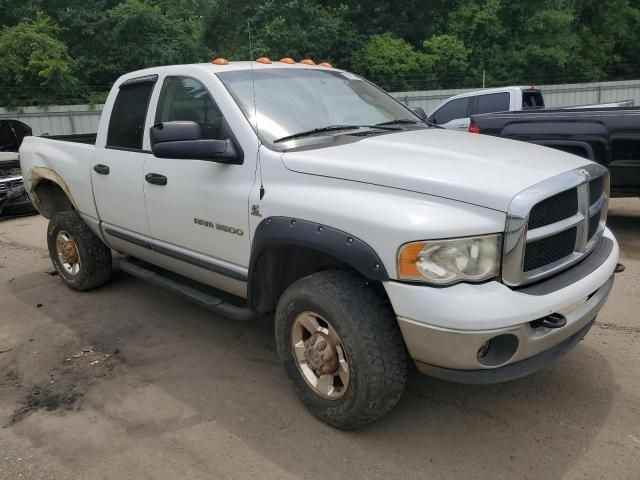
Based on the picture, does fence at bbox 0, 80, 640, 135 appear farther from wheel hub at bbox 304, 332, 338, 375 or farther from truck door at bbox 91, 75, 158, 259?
wheel hub at bbox 304, 332, 338, 375

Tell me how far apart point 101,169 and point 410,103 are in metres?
18.5

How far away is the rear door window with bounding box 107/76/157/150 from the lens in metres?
4.23

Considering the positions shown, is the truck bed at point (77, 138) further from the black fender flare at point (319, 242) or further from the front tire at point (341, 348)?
the front tire at point (341, 348)

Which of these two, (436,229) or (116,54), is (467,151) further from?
(116,54)

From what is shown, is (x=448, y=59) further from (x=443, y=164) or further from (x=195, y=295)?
(x=443, y=164)

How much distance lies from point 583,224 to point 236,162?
1886mm

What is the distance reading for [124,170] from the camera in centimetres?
426

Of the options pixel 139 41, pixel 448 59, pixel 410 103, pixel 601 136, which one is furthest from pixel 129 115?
pixel 448 59

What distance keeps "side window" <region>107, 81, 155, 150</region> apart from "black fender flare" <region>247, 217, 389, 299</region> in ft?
5.33

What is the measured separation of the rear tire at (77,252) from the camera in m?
5.10

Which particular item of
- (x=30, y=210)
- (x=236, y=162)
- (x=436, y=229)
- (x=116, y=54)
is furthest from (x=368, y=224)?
(x=116, y=54)

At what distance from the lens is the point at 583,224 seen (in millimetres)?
2850

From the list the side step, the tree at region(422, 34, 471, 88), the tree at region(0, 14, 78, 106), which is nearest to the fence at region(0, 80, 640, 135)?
the tree at region(0, 14, 78, 106)

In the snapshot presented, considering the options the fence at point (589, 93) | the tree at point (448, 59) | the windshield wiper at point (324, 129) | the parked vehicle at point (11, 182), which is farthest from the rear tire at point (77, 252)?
the tree at point (448, 59)
